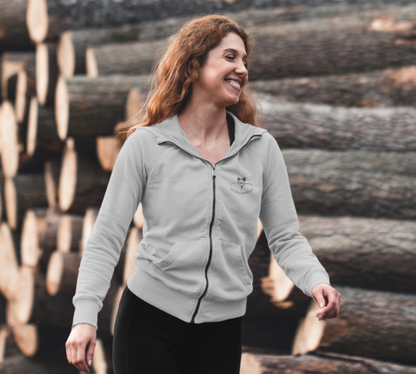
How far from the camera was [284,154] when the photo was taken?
3002 mm

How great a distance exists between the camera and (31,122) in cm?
452

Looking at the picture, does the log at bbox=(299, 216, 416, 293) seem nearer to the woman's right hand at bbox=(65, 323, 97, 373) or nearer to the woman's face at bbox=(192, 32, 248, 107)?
the woman's face at bbox=(192, 32, 248, 107)

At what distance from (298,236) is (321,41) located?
8.90ft

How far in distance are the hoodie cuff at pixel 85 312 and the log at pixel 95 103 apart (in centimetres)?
268

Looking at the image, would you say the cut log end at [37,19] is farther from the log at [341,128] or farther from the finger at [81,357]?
the finger at [81,357]

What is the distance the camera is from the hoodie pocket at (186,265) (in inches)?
51.9

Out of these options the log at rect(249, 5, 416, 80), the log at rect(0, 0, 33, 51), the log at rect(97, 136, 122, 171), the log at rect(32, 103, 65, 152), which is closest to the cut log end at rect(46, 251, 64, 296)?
the log at rect(97, 136, 122, 171)

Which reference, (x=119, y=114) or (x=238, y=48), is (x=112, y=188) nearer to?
(x=238, y=48)

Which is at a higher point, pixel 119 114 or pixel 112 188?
pixel 112 188

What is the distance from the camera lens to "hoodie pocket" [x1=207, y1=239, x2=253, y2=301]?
4.39ft

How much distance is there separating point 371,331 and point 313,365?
14.5 inches

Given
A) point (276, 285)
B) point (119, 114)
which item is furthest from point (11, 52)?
point (276, 285)

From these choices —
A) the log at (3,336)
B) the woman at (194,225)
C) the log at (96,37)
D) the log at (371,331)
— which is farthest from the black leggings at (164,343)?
the log at (3,336)

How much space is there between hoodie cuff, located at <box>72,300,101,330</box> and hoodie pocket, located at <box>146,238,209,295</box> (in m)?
0.22
